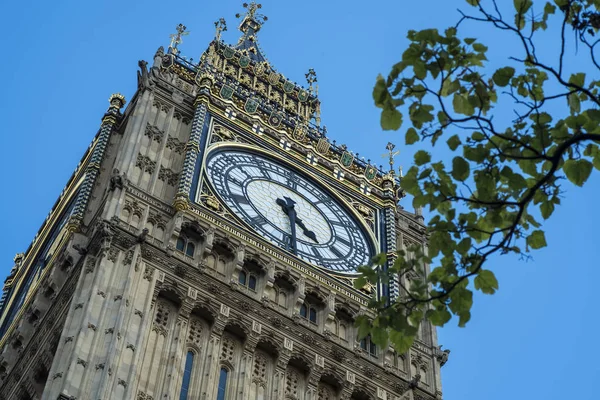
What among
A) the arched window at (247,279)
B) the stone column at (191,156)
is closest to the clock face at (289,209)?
the stone column at (191,156)

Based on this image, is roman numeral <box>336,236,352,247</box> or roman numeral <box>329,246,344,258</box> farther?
roman numeral <box>336,236,352,247</box>

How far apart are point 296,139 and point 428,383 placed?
1114 cm

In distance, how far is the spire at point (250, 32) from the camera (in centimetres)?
5350

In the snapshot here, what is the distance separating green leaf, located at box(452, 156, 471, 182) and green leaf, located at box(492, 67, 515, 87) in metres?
0.98

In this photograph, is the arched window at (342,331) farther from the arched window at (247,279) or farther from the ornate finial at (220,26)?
the ornate finial at (220,26)

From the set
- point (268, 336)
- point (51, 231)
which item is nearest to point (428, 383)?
point (268, 336)

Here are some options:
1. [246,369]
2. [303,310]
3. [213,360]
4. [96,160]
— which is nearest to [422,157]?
[213,360]

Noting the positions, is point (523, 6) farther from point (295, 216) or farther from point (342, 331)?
point (295, 216)

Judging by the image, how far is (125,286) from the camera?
29.8 metres

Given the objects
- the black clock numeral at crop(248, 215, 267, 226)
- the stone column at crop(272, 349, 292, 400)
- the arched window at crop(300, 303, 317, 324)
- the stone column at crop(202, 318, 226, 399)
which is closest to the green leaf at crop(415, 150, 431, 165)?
the stone column at crop(202, 318, 226, 399)

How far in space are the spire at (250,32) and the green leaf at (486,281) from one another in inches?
1557

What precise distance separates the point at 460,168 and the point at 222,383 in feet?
58.0

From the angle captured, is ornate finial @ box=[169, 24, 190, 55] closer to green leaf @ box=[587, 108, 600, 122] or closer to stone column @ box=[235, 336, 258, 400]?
stone column @ box=[235, 336, 258, 400]

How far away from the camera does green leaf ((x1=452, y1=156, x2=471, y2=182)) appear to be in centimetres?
1289
